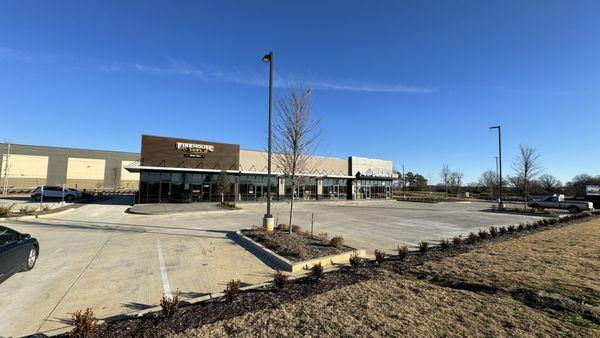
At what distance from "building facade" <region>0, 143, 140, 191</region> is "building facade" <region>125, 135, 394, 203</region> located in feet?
152

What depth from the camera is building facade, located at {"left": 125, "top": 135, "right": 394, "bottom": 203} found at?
2930 cm

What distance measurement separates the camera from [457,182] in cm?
8212

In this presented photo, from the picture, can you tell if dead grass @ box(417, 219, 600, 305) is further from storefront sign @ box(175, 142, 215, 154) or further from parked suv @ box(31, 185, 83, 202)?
parked suv @ box(31, 185, 83, 202)

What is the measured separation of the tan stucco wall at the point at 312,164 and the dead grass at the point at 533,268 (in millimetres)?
23142

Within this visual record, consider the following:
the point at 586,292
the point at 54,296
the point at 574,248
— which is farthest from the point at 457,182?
the point at 54,296

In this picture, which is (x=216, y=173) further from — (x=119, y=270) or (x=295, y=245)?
(x=119, y=270)

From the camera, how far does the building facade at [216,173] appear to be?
29.3 meters

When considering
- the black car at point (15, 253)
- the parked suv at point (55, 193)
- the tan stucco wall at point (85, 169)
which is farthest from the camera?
the tan stucco wall at point (85, 169)

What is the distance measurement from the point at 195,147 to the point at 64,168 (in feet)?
192

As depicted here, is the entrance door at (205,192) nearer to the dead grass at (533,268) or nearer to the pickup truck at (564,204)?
the dead grass at (533,268)

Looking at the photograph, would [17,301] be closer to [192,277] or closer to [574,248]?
[192,277]

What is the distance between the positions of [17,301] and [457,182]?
3619 inches

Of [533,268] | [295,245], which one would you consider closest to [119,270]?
[295,245]

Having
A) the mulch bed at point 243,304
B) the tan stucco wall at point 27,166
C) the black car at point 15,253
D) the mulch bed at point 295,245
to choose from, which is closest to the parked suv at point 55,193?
the black car at point 15,253
